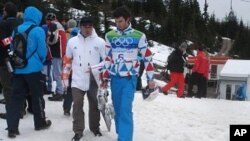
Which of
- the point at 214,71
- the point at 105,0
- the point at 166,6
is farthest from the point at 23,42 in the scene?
the point at 166,6

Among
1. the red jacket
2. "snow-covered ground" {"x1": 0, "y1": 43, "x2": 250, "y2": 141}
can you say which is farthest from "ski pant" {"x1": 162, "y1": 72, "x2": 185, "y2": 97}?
the red jacket

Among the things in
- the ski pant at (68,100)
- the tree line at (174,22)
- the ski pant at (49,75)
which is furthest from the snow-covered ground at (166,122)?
the tree line at (174,22)

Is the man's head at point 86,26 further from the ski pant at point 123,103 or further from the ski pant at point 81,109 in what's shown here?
the ski pant at point 123,103

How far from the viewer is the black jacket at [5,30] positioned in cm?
877

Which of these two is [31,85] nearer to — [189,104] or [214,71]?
[189,104]

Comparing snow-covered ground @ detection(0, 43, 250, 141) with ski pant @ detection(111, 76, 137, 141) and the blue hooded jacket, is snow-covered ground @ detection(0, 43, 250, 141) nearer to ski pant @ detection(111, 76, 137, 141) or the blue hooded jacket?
ski pant @ detection(111, 76, 137, 141)

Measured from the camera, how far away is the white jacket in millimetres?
7742

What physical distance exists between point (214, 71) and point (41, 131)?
142 feet

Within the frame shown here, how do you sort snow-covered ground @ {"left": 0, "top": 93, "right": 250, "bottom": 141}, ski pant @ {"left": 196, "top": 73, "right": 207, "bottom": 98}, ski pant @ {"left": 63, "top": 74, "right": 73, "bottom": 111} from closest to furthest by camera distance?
1. snow-covered ground @ {"left": 0, "top": 93, "right": 250, "bottom": 141}
2. ski pant @ {"left": 63, "top": 74, "right": 73, "bottom": 111}
3. ski pant @ {"left": 196, "top": 73, "right": 207, "bottom": 98}

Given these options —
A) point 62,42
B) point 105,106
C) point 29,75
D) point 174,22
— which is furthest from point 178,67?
point 174,22

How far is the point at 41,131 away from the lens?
27.3 ft

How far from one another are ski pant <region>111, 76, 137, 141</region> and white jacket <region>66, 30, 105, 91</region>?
468 millimetres

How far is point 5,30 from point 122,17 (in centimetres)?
263

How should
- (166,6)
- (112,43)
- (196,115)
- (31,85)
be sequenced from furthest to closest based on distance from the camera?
1. (166,6)
2. (196,115)
3. (31,85)
4. (112,43)
